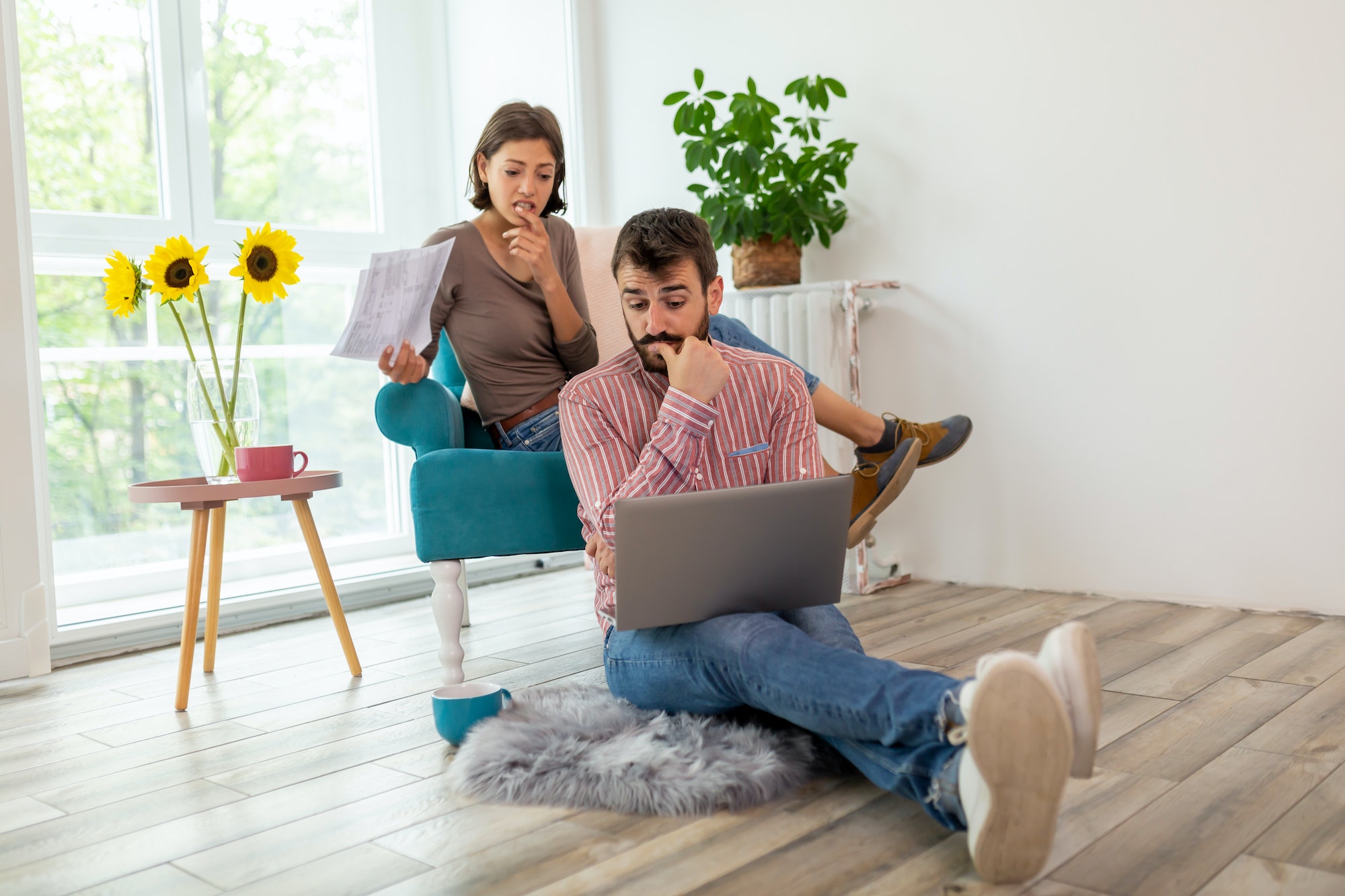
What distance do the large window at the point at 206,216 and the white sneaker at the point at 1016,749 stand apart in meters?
2.57

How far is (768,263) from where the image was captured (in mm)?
2943

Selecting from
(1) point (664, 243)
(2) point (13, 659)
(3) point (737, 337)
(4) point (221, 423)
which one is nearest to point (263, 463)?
(4) point (221, 423)

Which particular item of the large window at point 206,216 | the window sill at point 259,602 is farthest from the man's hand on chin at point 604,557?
the large window at point 206,216

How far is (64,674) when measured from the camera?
2264 millimetres

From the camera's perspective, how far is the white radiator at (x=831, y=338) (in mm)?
2795

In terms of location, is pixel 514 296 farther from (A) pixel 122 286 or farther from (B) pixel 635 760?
(B) pixel 635 760

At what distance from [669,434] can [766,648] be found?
372 millimetres

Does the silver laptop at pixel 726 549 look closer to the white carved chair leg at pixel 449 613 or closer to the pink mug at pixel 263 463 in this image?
the white carved chair leg at pixel 449 613

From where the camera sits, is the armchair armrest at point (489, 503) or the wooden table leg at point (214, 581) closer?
the armchair armrest at point (489, 503)

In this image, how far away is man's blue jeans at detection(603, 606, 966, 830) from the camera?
1.14m

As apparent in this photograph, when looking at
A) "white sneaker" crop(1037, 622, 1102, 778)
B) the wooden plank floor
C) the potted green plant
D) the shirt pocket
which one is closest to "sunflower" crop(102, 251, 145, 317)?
the wooden plank floor

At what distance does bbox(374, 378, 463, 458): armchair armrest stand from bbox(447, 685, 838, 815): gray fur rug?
60 centimetres

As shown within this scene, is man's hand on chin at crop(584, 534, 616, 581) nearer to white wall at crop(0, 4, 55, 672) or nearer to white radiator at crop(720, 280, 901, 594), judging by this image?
white radiator at crop(720, 280, 901, 594)

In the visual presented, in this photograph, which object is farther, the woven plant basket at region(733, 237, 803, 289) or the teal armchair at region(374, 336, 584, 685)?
the woven plant basket at region(733, 237, 803, 289)
